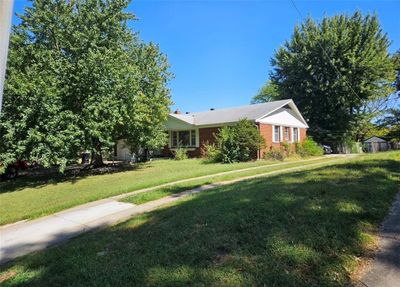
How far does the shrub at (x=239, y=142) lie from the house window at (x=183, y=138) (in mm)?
6321

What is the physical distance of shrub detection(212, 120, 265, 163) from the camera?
19906 millimetres

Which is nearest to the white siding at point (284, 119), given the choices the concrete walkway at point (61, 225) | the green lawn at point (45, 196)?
the green lawn at point (45, 196)

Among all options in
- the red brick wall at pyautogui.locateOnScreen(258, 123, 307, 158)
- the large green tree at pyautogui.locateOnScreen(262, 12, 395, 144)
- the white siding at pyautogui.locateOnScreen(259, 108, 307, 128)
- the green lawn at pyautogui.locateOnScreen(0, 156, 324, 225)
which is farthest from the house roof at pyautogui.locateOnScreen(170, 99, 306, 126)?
the green lawn at pyautogui.locateOnScreen(0, 156, 324, 225)

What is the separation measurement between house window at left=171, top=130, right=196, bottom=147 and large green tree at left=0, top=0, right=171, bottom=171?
8.87 metres

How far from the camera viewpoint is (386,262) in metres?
3.47

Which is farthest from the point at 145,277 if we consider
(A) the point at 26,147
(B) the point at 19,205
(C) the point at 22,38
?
(C) the point at 22,38

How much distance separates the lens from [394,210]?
5.33 metres

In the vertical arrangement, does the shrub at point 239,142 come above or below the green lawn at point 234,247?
above

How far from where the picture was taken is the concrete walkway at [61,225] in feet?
19.6

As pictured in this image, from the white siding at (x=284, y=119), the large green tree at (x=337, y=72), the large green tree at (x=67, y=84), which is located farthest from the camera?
the large green tree at (x=337, y=72)

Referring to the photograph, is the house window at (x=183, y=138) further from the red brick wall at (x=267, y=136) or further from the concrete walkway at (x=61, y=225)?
the concrete walkway at (x=61, y=225)

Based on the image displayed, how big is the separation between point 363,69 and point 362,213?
29585 mm

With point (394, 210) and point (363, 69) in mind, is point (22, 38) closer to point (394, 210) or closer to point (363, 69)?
point (394, 210)

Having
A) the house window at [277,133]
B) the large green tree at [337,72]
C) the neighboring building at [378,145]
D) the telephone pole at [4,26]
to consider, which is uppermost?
the large green tree at [337,72]
